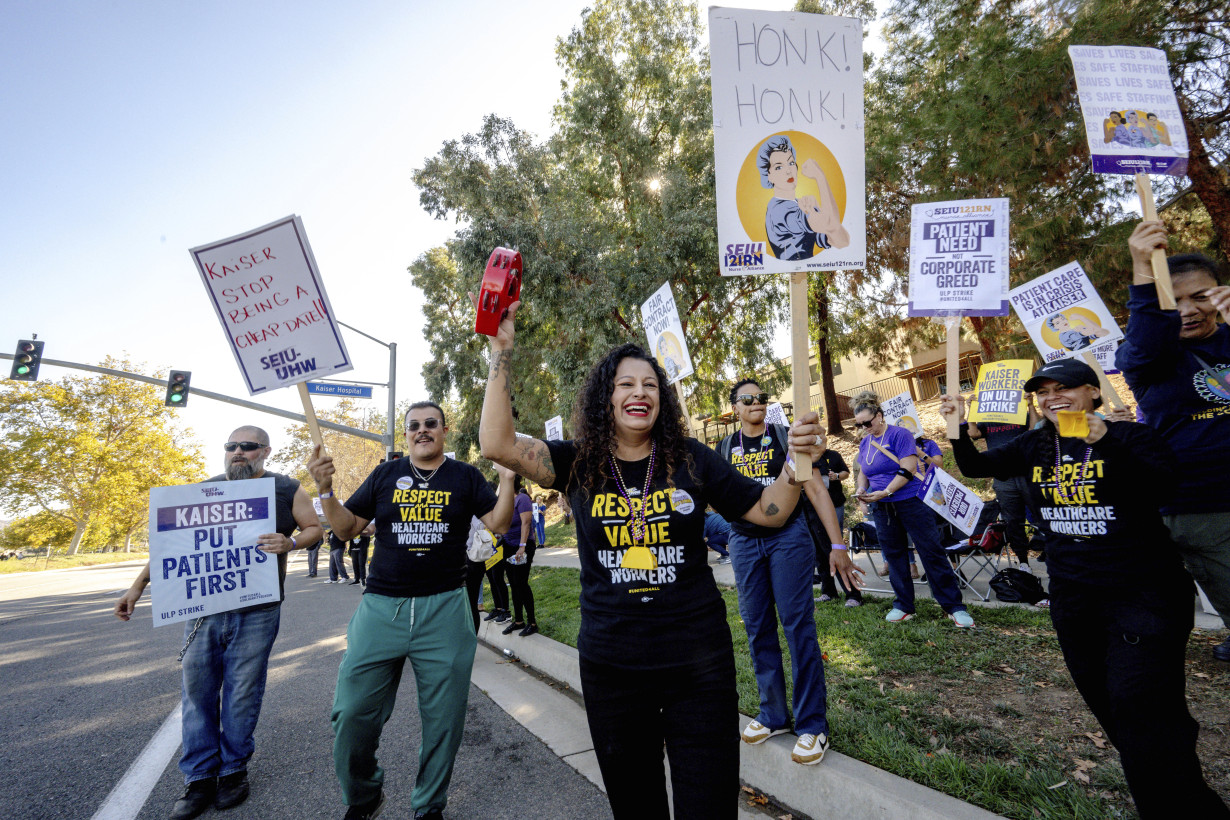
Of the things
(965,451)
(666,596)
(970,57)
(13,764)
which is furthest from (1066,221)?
(13,764)

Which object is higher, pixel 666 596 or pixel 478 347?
pixel 478 347

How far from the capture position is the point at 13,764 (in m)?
4.07

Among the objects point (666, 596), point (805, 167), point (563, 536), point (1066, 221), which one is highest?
point (1066, 221)

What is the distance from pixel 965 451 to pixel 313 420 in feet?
11.2

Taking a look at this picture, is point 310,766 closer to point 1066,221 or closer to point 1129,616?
point 1129,616

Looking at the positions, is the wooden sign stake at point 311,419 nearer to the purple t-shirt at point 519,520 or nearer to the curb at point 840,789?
the curb at point 840,789

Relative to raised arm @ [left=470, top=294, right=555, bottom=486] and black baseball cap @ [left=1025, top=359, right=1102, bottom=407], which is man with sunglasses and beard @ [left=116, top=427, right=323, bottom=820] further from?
black baseball cap @ [left=1025, top=359, right=1102, bottom=407]

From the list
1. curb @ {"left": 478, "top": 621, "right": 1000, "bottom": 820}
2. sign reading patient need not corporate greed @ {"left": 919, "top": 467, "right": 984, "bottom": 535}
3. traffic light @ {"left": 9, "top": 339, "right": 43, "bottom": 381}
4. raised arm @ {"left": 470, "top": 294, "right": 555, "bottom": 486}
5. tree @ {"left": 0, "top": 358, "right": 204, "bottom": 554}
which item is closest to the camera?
raised arm @ {"left": 470, "top": 294, "right": 555, "bottom": 486}

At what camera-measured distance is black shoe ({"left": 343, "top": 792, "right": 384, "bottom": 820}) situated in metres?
2.98

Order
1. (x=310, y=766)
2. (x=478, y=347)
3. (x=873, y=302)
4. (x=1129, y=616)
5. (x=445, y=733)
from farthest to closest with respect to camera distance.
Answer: (x=478, y=347) → (x=873, y=302) → (x=310, y=766) → (x=445, y=733) → (x=1129, y=616)

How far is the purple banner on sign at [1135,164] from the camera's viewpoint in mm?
3387

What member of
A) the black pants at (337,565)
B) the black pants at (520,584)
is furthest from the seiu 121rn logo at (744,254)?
the black pants at (337,565)

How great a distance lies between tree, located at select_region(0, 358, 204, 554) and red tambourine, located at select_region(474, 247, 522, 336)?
37.9m

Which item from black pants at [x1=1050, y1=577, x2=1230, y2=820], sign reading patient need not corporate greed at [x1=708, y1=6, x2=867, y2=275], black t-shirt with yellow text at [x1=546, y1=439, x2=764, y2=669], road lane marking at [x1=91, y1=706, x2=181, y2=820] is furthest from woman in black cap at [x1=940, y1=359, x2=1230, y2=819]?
road lane marking at [x1=91, y1=706, x2=181, y2=820]
